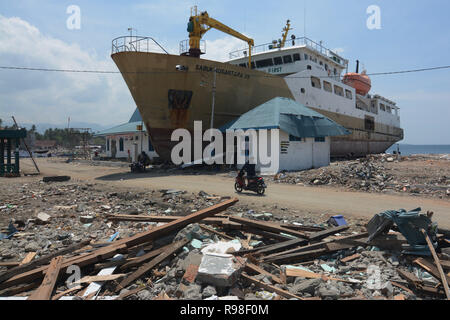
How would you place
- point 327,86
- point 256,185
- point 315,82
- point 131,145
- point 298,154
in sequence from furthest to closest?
point 131,145 < point 327,86 < point 315,82 < point 298,154 < point 256,185

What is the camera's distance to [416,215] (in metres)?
4.25

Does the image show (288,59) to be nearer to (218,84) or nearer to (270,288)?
(218,84)

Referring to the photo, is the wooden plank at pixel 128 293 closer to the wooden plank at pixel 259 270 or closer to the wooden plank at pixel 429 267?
the wooden plank at pixel 259 270

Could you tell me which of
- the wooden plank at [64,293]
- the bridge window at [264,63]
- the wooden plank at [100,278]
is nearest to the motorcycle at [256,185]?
the wooden plank at [100,278]

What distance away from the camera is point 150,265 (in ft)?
14.3

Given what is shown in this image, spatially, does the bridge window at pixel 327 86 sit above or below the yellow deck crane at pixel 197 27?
below

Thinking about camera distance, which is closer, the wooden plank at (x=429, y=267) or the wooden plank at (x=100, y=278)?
the wooden plank at (x=429, y=267)

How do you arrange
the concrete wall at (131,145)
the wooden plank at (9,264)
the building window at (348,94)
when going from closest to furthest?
the wooden plank at (9,264) → the concrete wall at (131,145) → the building window at (348,94)

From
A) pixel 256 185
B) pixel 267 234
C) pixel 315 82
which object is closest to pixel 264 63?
pixel 315 82

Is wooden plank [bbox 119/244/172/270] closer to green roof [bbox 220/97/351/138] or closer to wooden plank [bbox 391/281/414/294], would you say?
wooden plank [bbox 391/281/414/294]

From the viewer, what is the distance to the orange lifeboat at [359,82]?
1436 inches

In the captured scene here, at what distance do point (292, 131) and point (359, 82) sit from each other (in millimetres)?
26721

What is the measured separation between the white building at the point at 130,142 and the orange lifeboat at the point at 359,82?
27.0 meters
